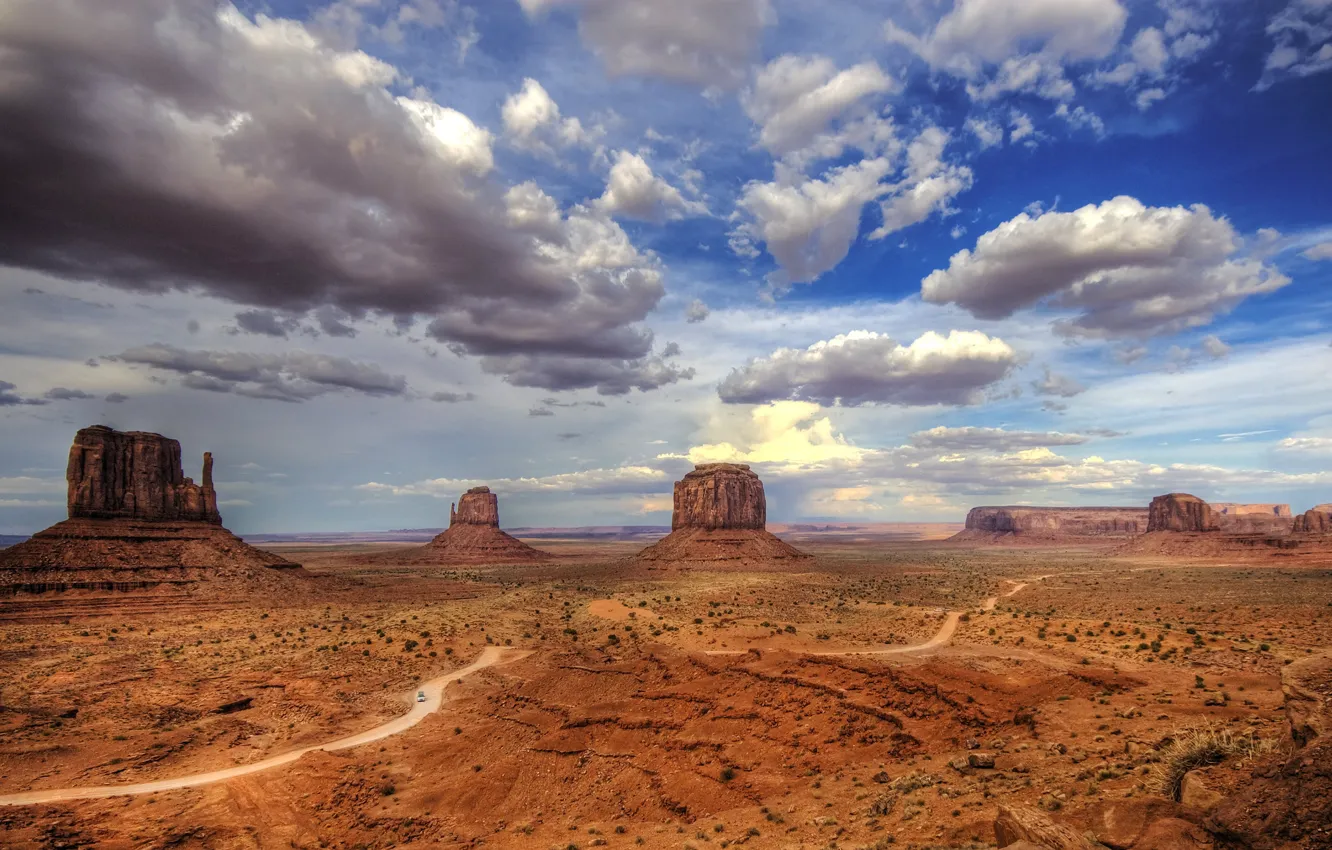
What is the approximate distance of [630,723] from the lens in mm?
28688

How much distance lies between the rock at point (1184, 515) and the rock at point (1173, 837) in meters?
191

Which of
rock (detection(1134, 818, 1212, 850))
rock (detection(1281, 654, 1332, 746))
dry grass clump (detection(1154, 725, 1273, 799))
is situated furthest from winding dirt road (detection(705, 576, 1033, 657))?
rock (detection(1134, 818, 1212, 850))

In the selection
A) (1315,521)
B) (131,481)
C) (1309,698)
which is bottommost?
(1315,521)

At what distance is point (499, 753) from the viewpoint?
1102 inches

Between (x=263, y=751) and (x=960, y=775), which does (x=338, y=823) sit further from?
(x=960, y=775)

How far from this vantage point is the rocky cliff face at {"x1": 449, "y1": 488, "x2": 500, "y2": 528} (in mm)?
171375

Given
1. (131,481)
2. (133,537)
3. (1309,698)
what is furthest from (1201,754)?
(131,481)

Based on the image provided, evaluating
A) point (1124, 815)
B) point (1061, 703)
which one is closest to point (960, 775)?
point (1061, 703)

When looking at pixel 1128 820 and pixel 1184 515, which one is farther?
pixel 1184 515

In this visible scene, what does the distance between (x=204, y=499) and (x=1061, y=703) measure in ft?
320

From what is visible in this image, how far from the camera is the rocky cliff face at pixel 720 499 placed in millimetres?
131625

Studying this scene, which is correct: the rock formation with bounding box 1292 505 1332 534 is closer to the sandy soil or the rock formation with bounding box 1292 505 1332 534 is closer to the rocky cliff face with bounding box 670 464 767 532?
the rocky cliff face with bounding box 670 464 767 532

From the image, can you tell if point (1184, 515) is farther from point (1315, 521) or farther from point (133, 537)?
point (133, 537)

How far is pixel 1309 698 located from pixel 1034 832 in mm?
4965
